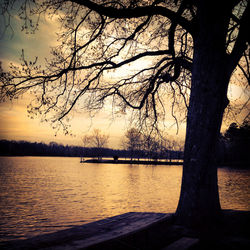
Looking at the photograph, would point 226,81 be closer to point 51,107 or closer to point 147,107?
point 147,107

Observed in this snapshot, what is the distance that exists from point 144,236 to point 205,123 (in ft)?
9.33

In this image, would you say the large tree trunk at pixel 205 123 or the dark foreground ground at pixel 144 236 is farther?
the large tree trunk at pixel 205 123

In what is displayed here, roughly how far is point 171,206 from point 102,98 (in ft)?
35.3

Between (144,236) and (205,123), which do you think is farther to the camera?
(205,123)

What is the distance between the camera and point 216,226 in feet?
17.0

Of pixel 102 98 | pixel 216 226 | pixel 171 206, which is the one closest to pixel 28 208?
pixel 171 206

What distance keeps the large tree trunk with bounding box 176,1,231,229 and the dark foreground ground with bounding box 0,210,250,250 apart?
44 centimetres

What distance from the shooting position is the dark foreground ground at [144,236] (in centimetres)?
316

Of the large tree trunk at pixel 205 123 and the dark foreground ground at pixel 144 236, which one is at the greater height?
the large tree trunk at pixel 205 123

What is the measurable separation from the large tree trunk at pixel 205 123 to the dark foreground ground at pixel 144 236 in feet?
1.43

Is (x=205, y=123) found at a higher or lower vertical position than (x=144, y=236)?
higher

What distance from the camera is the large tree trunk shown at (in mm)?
5176

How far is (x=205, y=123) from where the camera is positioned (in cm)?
524

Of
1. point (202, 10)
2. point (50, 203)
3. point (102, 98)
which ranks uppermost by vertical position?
point (202, 10)
